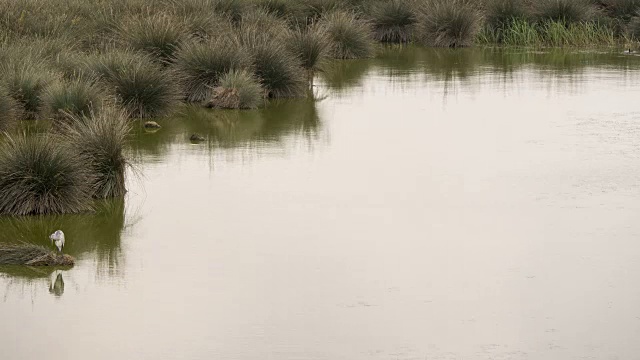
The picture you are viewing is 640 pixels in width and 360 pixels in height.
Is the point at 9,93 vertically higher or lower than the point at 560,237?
higher

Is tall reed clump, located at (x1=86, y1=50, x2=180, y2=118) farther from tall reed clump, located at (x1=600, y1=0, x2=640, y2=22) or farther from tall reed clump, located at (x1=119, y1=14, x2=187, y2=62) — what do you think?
tall reed clump, located at (x1=600, y1=0, x2=640, y2=22)

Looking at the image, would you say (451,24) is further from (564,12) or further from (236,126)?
(236,126)

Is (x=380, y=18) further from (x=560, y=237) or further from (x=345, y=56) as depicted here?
(x=560, y=237)

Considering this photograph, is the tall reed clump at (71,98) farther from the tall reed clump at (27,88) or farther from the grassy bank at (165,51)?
the tall reed clump at (27,88)

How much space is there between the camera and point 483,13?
68.5 ft

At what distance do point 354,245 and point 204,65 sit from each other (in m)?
6.15

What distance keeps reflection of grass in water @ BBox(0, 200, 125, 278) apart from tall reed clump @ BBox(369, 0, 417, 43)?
41.4 ft

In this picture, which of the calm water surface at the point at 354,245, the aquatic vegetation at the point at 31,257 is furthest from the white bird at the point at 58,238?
the calm water surface at the point at 354,245

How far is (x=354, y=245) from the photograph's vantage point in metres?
7.79

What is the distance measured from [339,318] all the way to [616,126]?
22.1ft

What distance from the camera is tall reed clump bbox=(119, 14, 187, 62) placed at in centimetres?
1416

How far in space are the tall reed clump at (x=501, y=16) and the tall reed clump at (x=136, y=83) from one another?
916 centimetres

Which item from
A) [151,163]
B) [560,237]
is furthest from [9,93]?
[560,237]

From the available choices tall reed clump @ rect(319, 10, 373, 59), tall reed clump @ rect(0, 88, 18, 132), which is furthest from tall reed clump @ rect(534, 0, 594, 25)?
tall reed clump @ rect(0, 88, 18, 132)
